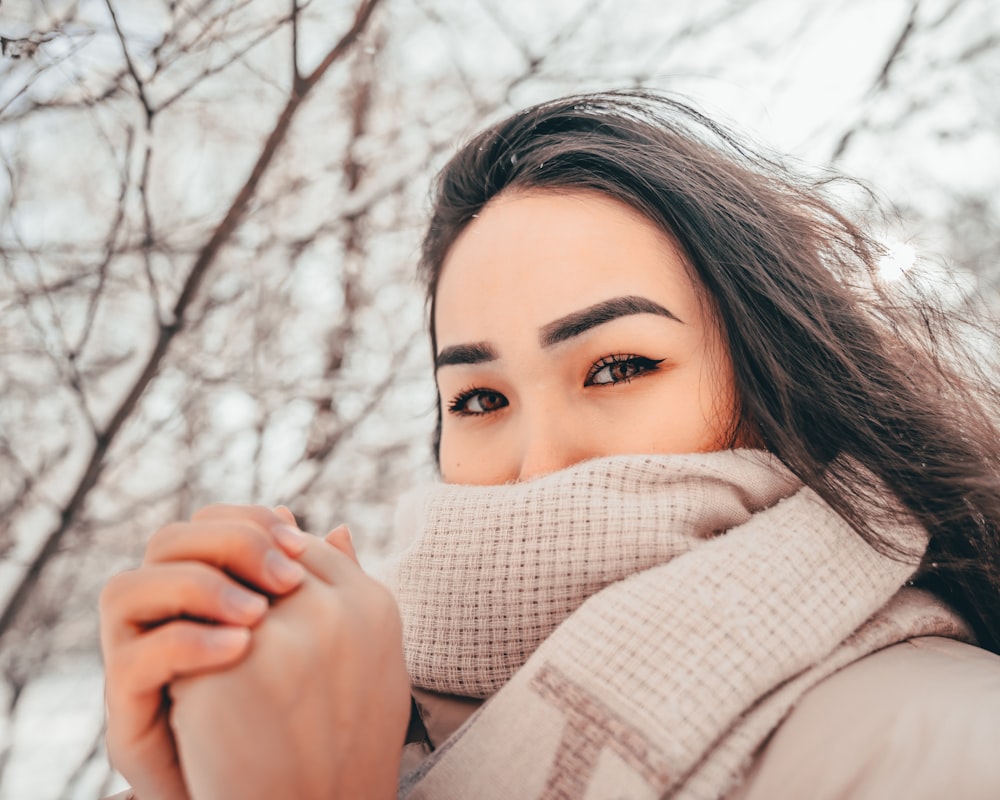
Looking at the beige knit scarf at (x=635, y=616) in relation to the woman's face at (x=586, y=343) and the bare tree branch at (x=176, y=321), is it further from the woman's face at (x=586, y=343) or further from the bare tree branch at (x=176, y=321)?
the bare tree branch at (x=176, y=321)

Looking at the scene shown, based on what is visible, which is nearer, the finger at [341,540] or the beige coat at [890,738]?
the beige coat at [890,738]

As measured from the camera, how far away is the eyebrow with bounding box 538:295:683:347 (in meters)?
1.10

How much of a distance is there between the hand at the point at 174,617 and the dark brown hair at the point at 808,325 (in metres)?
0.78

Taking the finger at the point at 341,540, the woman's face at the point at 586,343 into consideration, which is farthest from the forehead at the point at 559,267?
the finger at the point at 341,540

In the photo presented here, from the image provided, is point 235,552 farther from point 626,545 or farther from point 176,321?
point 176,321

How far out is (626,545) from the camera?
912 millimetres

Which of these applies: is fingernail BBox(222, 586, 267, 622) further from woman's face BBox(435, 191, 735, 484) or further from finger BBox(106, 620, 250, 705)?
woman's face BBox(435, 191, 735, 484)

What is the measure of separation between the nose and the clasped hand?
1.54 feet

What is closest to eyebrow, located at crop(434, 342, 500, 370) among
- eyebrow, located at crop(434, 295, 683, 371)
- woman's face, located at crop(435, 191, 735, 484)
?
woman's face, located at crop(435, 191, 735, 484)

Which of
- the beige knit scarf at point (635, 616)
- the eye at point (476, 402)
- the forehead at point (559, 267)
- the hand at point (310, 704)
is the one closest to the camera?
the hand at point (310, 704)

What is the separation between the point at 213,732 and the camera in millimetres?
558

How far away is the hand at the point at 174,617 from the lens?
1.89 feet

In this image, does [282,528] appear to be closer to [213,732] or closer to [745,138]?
[213,732]

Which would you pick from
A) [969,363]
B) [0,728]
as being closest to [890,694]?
[969,363]
